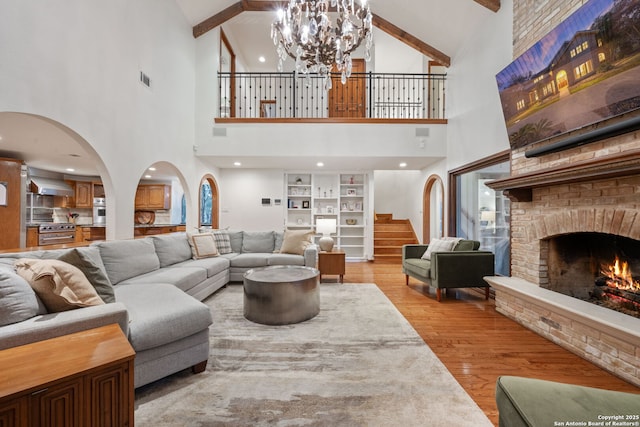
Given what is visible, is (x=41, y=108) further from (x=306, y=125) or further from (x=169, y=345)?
(x=306, y=125)

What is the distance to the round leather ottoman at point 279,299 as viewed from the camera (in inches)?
114

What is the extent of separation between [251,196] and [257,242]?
2.23 meters

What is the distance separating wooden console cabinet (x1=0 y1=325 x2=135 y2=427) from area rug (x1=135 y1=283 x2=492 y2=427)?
440 mm

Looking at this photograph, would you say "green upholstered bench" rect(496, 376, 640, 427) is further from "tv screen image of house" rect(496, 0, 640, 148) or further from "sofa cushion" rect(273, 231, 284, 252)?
"sofa cushion" rect(273, 231, 284, 252)

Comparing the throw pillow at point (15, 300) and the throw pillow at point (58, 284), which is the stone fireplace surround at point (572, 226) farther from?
the throw pillow at point (15, 300)

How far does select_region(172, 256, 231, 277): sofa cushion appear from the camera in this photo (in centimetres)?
375

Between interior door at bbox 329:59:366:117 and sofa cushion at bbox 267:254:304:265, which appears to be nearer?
sofa cushion at bbox 267:254:304:265

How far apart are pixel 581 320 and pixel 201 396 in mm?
2876

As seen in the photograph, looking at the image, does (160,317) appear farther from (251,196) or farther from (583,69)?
(251,196)

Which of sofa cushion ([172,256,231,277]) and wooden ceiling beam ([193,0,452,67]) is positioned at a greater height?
wooden ceiling beam ([193,0,452,67])

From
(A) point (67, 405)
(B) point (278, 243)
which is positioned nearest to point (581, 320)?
(A) point (67, 405)

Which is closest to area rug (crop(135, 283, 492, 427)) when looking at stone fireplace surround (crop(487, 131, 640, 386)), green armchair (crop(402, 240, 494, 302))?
green armchair (crop(402, 240, 494, 302))

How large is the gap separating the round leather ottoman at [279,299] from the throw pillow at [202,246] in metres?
1.49

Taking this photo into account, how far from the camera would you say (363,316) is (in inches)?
126
